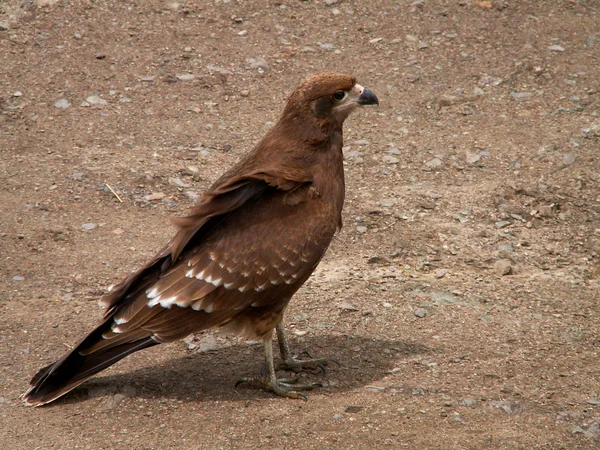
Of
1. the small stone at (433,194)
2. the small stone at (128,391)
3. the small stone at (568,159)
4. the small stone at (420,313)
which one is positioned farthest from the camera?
the small stone at (568,159)

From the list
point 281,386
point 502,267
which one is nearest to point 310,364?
point 281,386

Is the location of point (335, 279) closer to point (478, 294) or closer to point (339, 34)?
point (478, 294)

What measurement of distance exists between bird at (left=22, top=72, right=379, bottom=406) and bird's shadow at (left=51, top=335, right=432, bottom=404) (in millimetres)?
165

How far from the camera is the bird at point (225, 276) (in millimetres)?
4977

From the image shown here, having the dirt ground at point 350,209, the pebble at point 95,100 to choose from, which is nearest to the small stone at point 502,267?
the dirt ground at point 350,209

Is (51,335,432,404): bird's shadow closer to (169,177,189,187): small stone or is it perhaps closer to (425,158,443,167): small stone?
(169,177,189,187): small stone

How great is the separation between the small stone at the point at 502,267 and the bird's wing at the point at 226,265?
6.63 ft

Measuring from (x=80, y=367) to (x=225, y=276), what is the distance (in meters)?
1.01

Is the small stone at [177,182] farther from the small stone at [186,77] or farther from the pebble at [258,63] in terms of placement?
the pebble at [258,63]

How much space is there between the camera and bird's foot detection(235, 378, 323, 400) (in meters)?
5.22

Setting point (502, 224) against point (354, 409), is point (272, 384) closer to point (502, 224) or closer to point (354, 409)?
point (354, 409)

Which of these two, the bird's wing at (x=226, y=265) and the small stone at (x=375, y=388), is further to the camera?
the small stone at (x=375, y=388)

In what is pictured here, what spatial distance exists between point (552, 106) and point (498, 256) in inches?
102

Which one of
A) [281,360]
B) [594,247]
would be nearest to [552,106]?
[594,247]
